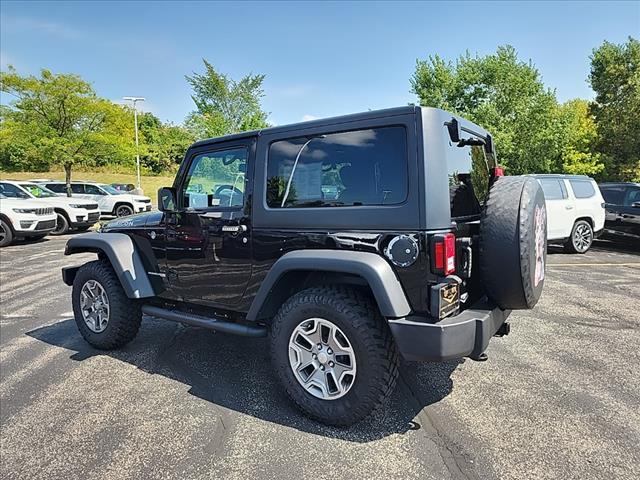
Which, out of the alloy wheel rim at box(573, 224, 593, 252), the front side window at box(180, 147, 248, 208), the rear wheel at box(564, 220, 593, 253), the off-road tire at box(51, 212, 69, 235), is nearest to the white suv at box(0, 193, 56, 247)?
the off-road tire at box(51, 212, 69, 235)

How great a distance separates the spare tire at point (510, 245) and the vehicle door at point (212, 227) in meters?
1.66

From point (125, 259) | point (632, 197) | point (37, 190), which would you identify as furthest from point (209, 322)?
point (37, 190)

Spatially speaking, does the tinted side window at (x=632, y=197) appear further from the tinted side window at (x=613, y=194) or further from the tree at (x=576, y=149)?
the tree at (x=576, y=149)

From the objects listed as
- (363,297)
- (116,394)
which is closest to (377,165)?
(363,297)

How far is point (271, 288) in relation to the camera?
2.92 meters

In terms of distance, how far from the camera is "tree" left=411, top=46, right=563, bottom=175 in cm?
2288

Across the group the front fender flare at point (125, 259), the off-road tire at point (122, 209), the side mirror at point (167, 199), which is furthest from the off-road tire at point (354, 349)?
the off-road tire at point (122, 209)

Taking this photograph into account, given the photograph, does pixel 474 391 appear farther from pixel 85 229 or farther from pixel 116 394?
pixel 85 229

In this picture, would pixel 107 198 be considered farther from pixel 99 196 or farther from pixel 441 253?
pixel 441 253

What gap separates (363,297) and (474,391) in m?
1.21

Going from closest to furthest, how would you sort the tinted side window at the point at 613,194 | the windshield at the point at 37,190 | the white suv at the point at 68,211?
the tinted side window at the point at 613,194
the white suv at the point at 68,211
the windshield at the point at 37,190

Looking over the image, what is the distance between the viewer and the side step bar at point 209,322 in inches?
126

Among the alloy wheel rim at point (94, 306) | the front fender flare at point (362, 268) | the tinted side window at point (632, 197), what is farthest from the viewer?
the tinted side window at point (632, 197)

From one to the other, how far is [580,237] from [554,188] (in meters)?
1.28
